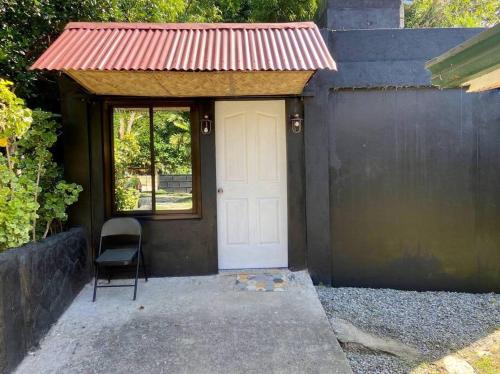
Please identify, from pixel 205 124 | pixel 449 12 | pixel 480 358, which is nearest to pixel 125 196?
pixel 205 124

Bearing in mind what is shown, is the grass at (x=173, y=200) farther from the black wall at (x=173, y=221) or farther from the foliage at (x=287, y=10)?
the foliage at (x=287, y=10)

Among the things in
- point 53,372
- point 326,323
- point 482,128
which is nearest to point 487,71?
point 326,323

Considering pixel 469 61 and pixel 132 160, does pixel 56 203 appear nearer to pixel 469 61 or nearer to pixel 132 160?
pixel 132 160

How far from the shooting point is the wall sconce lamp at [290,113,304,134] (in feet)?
15.4

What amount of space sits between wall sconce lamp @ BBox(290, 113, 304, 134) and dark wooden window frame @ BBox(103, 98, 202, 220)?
128cm

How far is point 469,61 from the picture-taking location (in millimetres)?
2033

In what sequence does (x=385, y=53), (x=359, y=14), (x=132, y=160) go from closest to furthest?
(x=385, y=53)
(x=132, y=160)
(x=359, y=14)

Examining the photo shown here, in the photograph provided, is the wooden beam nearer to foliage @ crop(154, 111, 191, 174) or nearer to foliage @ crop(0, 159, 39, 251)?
foliage @ crop(154, 111, 191, 174)

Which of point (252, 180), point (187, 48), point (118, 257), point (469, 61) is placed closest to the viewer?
point (469, 61)

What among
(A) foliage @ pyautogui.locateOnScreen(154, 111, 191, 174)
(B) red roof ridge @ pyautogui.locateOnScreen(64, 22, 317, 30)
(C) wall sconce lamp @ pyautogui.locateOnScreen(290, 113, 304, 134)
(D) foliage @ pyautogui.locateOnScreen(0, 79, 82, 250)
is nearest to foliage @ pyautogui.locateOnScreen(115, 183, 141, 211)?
(A) foliage @ pyautogui.locateOnScreen(154, 111, 191, 174)

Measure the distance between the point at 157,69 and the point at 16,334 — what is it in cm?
254

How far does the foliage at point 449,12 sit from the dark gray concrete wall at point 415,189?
9.24 m

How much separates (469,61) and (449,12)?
12.7 meters

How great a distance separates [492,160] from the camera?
15.6ft
